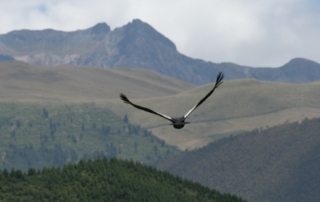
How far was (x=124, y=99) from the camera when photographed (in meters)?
32.1

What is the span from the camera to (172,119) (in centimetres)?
3256

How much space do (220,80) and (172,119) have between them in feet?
6.52

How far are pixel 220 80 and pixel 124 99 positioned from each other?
3131 mm

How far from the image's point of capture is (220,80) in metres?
32.4

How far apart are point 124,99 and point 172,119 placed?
1.72 m
